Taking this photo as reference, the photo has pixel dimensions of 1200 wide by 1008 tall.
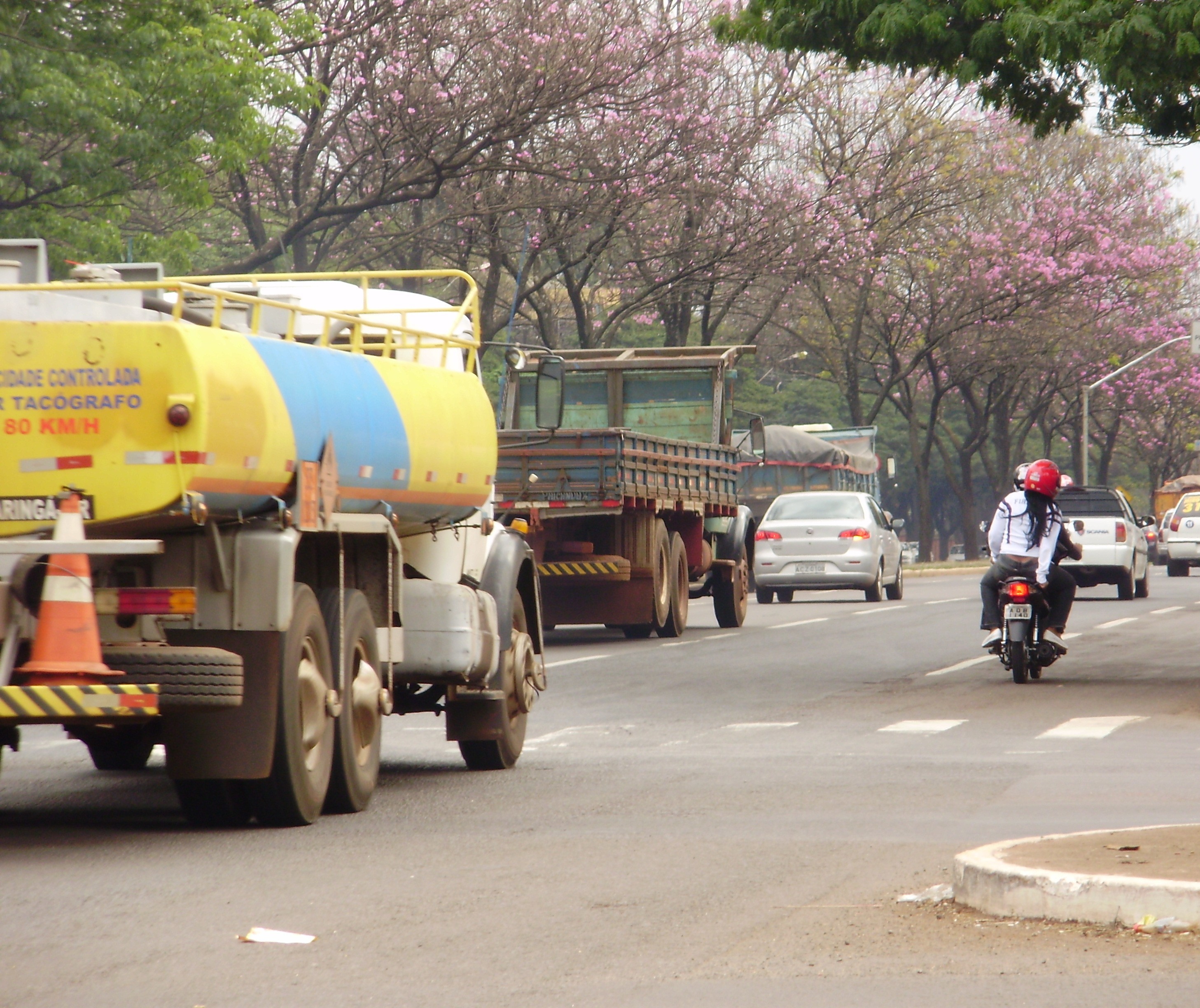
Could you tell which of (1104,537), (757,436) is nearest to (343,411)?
(757,436)

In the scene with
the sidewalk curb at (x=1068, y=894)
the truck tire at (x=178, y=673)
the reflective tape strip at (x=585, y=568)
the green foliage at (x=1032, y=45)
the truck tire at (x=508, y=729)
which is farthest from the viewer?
the reflective tape strip at (x=585, y=568)

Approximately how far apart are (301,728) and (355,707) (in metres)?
0.81

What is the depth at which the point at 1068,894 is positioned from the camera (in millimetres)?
6211

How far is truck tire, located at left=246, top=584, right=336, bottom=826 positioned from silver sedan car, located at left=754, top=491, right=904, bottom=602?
840 inches

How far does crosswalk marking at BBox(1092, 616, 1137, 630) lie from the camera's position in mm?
23859

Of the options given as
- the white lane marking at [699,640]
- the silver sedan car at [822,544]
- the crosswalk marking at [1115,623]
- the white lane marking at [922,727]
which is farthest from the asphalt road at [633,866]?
the silver sedan car at [822,544]

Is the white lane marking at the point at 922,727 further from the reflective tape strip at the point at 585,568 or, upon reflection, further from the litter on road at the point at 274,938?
the reflective tape strip at the point at 585,568

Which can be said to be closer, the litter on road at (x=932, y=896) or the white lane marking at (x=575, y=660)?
the litter on road at (x=932, y=896)

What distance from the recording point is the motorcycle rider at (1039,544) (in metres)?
16.5

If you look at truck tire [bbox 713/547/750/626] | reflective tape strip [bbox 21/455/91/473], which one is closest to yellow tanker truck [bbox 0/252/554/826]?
reflective tape strip [bbox 21/455/91/473]

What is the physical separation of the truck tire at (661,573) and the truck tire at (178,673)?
13930mm

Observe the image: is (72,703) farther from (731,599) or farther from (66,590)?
(731,599)

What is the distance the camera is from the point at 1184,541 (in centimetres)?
4456

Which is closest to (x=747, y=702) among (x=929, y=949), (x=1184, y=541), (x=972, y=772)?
(x=972, y=772)
